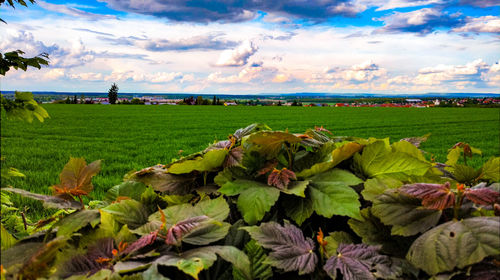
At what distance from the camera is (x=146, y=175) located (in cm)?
144

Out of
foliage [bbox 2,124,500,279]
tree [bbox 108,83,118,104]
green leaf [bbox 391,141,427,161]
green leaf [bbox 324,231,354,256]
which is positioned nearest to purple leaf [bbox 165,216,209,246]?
foliage [bbox 2,124,500,279]

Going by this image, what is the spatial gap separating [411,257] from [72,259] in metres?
0.89

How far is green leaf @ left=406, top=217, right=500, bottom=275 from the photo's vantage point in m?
0.83

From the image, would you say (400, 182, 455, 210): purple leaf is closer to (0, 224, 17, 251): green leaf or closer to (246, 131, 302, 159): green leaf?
(246, 131, 302, 159): green leaf

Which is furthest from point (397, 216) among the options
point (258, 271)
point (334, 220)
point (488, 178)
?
point (488, 178)

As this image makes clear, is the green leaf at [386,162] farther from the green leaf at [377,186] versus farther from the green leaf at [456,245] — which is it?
the green leaf at [456,245]

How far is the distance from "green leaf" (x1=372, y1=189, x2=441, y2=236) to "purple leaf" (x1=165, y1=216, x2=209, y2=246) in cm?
52

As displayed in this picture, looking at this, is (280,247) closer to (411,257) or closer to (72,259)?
(411,257)

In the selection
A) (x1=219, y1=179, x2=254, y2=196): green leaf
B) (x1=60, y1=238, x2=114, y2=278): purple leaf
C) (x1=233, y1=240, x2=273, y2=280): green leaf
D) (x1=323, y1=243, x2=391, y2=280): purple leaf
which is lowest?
(x1=233, y1=240, x2=273, y2=280): green leaf

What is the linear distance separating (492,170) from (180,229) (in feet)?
3.93

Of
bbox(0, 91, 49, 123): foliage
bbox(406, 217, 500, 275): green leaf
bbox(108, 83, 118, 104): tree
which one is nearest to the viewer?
bbox(406, 217, 500, 275): green leaf

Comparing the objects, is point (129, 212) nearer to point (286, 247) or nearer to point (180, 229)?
point (180, 229)

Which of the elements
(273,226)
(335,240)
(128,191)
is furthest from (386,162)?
(128,191)

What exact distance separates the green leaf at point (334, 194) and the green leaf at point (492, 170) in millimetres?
565
